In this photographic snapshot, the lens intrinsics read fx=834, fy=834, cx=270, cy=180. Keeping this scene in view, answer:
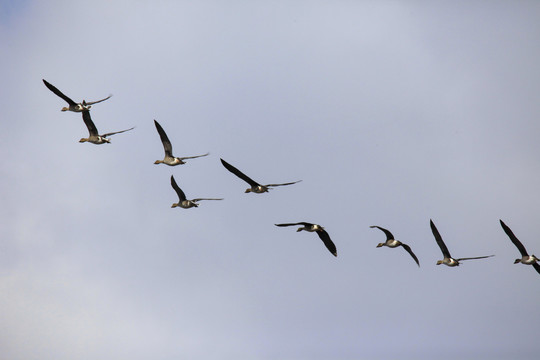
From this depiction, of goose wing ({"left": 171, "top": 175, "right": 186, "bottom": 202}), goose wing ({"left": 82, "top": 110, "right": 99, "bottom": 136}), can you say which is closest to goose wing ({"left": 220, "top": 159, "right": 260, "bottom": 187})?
goose wing ({"left": 171, "top": 175, "right": 186, "bottom": 202})

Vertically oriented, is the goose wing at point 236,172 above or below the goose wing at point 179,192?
below

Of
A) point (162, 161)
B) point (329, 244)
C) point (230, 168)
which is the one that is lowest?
point (329, 244)

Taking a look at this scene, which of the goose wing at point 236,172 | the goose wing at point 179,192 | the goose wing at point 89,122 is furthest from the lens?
the goose wing at point 89,122

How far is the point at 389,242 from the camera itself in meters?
39.8

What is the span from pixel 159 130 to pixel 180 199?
4217 mm

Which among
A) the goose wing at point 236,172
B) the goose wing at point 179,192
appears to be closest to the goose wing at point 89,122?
the goose wing at point 179,192

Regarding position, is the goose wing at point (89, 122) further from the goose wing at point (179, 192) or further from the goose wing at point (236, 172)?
the goose wing at point (236, 172)

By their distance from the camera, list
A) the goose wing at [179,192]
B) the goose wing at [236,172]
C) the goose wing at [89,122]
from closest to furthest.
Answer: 1. the goose wing at [236,172]
2. the goose wing at [179,192]
3. the goose wing at [89,122]

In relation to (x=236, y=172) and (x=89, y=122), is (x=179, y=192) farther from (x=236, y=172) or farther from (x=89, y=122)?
(x=89, y=122)

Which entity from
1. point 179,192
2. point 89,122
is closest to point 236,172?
point 179,192

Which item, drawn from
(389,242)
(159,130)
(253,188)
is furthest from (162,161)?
(389,242)

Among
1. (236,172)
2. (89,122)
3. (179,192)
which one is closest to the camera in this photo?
(236,172)

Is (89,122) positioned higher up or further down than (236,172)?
higher up

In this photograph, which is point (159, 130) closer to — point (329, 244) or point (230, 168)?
point (230, 168)
